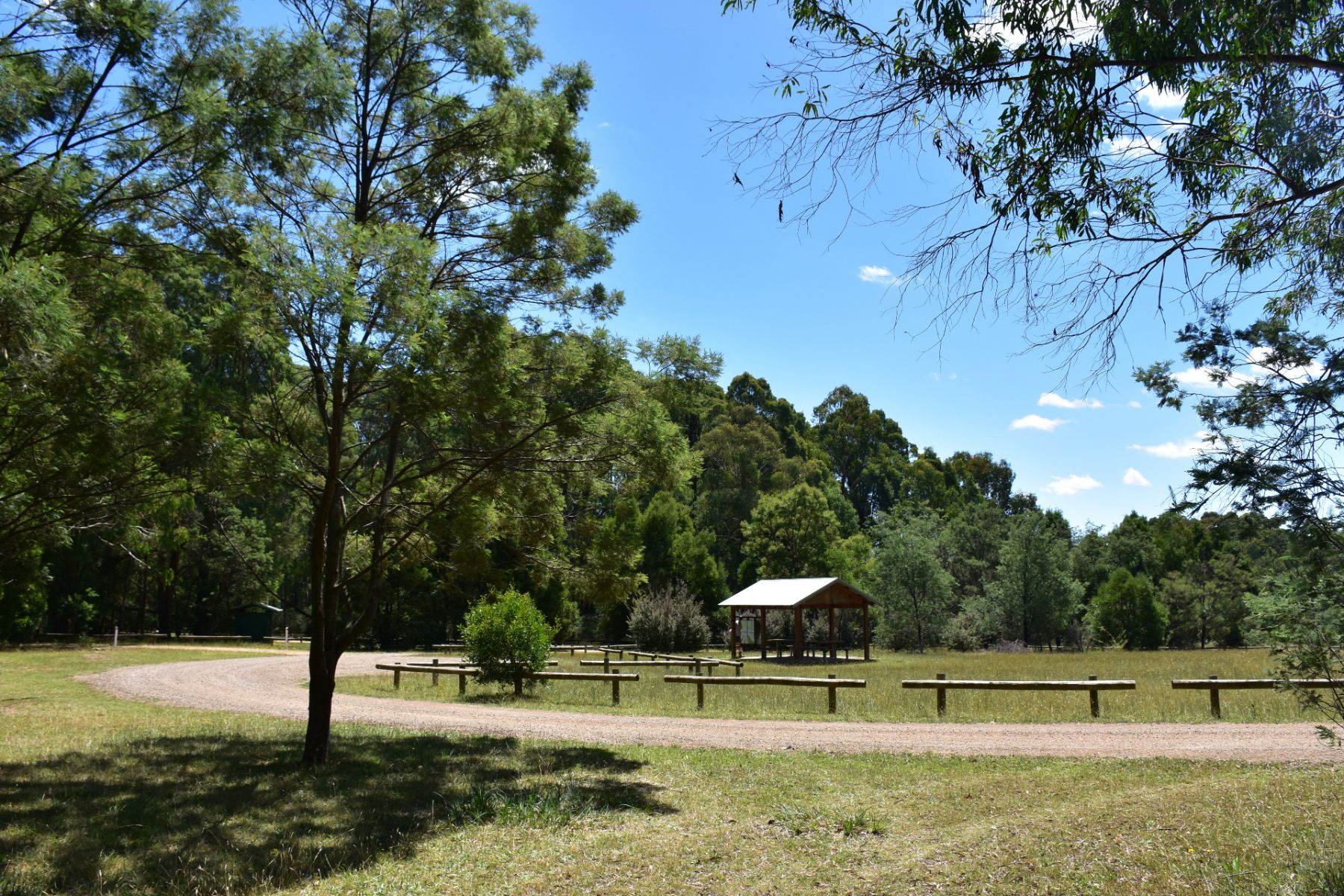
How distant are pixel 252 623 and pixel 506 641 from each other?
38.9 meters

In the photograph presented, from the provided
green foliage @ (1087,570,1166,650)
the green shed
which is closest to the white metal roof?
green foliage @ (1087,570,1166,650)

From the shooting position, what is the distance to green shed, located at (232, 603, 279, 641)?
50.8m

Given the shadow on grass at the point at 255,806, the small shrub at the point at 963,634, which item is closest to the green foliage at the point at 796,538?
the small shrub at the point at 963,634

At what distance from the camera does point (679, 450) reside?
10250 millimetres

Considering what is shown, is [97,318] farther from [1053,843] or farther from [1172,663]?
[1172,663]

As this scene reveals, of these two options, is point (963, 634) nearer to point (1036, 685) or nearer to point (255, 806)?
point (1036, 685)

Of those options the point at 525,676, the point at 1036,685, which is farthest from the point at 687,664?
the point at 1036,685

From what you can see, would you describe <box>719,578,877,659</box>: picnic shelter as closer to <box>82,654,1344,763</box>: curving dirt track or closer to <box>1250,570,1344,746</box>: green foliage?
<box>82,654,1344,763</box>: curving dirt track

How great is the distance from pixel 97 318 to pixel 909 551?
42.4 m

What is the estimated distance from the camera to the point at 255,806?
26.4 feet

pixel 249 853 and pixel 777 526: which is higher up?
pixel 777 526

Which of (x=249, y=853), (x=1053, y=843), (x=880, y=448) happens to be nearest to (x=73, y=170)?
(x=249, y=853)

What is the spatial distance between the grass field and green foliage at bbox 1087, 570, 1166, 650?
44.8 meters

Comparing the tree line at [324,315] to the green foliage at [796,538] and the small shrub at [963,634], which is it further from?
the green foliage at [796,538]
